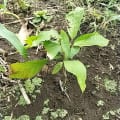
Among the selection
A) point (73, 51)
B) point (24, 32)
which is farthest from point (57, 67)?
point (24, 32)

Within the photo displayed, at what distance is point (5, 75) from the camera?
155 centimetres

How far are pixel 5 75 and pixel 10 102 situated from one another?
141mm

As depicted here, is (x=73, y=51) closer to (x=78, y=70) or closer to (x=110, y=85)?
(x=78, y=70)

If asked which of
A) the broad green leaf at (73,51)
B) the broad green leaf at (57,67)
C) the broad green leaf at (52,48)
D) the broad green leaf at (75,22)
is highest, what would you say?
the broad green leaf at (75,22)

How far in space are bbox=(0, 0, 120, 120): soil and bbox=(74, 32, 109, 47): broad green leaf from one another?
0.18 metres

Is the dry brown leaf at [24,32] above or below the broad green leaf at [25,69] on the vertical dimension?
above

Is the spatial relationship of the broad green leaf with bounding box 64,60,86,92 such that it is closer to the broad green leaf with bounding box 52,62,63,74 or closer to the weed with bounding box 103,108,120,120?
the broad green leaf with bounding box 52,62,63,74

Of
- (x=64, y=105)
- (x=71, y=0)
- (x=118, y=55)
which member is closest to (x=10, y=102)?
(x=64, y=105)

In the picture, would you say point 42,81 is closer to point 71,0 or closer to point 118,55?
point 118,55

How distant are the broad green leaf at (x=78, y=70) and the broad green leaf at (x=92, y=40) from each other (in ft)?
0.33

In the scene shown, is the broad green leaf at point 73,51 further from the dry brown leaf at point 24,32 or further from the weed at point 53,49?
the dry brown leaf at point 24,32

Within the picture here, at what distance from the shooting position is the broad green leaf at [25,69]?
1.42m

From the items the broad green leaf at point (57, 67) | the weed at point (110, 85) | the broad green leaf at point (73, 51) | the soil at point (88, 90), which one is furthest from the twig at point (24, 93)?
the weed at point (110, 85)

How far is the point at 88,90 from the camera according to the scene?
153cm
